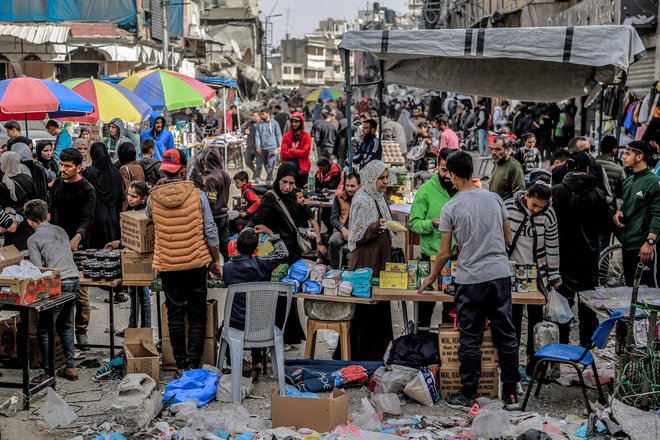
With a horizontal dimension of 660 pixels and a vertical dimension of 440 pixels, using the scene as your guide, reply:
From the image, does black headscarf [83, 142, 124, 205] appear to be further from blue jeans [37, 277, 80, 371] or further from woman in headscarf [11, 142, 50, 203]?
blue jeans [37, 277, 80, 371]

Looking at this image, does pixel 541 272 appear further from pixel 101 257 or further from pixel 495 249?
pixel 101 257

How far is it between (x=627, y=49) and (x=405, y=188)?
4.51 meters

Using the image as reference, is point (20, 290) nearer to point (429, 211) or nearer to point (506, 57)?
point (429, 211)

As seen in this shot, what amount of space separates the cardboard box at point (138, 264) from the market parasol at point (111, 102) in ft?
18.0

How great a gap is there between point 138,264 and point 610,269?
5296 millimetres

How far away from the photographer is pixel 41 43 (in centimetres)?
2488

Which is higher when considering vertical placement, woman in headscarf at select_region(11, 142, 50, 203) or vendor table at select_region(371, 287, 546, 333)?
woman in headscarf at select_region(11, 142, 50, 203)

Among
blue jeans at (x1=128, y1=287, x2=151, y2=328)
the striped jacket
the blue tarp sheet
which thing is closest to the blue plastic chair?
the striped jacket

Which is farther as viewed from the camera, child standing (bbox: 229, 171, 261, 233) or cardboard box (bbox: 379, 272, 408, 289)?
child standing (bbox: 229, 171, 261, 233)

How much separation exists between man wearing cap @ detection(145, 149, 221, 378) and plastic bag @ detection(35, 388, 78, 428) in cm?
107

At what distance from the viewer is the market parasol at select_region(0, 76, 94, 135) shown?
1085 cm

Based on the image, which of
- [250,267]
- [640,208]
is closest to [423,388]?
[250,267]

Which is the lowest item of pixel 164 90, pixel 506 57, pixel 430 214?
pixel 430 214

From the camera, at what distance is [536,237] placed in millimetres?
7160
